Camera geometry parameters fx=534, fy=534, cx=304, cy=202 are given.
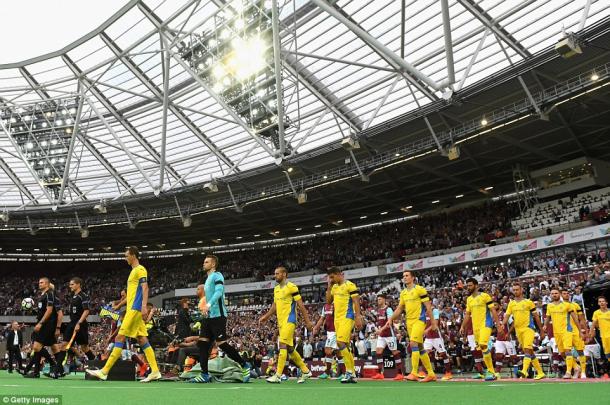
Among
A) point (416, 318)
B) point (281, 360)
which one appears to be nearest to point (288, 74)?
point (416, 318)

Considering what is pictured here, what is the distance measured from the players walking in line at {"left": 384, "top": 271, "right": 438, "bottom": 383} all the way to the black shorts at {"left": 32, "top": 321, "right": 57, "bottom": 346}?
6814mm

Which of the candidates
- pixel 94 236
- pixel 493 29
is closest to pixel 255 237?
pixel 94 236

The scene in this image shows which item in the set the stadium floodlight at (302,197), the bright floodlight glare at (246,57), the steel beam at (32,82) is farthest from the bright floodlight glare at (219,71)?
the steel beam at (32,82)

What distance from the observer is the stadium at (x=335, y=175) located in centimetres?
1139

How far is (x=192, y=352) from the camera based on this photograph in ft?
36.9

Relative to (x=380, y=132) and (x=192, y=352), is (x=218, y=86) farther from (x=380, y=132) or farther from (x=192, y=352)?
(x=192, y=352)

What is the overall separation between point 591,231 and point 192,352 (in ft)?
81.7

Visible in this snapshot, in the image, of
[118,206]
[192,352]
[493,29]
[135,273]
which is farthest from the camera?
[118,206]

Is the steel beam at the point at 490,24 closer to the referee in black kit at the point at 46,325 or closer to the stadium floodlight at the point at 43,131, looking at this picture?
the referee in black kit at the point at 46,325

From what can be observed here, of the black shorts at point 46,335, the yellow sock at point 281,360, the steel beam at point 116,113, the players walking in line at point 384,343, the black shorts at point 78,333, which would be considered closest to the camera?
the yellow sock at point 281,360

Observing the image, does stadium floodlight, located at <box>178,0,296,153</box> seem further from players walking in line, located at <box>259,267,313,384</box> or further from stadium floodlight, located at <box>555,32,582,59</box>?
players walking in line, located at <box>259,267,313,384</box>

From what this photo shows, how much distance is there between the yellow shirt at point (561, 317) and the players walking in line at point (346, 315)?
17.5 feet

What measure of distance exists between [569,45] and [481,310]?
11.9 m

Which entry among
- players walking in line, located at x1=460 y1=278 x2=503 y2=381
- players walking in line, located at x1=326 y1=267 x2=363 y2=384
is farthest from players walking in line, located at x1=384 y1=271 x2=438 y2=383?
players walking in line, located at x1=460 y1=278 x2=503 y2=381
